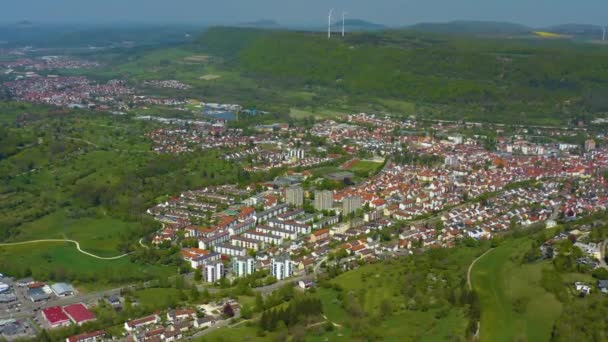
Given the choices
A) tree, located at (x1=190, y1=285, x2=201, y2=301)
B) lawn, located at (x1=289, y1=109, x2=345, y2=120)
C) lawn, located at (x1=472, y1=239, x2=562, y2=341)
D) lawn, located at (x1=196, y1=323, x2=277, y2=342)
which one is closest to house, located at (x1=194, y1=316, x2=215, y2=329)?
lawn, located at (x1=196, y1=323, x2=277, y2=342)

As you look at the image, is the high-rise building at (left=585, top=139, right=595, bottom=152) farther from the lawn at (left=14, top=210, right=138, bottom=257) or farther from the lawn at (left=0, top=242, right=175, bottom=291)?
the lawn at (left=0, top=242, right=175, bottom=291)

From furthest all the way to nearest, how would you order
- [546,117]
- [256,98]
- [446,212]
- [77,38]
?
[77,38] → [256,98] → [546,117] → [446,212]

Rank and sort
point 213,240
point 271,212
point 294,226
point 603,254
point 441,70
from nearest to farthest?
point 603,254
point 213,240
point 294,226
point 271,212
point 441,70

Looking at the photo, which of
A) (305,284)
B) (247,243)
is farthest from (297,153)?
(305,284)

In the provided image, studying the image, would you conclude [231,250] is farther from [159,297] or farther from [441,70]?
[441,70]

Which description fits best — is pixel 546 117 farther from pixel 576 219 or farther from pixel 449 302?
pixel 449 302

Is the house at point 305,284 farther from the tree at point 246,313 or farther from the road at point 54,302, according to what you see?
the road at point 54,302

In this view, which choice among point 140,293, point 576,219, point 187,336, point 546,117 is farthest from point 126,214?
point 546,117

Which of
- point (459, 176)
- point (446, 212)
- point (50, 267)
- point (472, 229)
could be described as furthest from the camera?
point (459, 176)

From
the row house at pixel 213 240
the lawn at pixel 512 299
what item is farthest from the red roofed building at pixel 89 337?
the lawn at pixel 512 299
